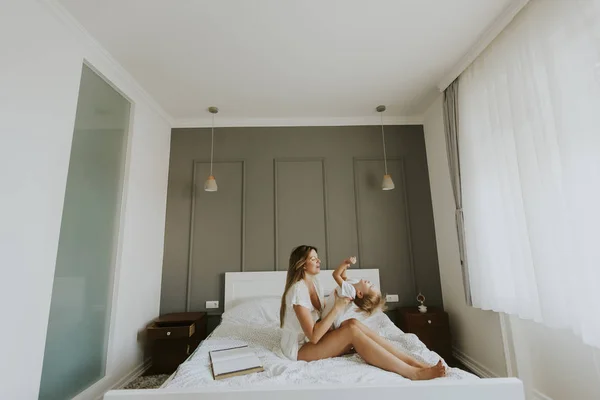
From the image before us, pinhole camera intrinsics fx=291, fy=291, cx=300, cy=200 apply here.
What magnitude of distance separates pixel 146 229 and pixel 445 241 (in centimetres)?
309

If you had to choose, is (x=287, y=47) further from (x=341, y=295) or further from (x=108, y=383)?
(x=108, y=383)

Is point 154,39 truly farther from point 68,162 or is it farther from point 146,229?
point 146,229

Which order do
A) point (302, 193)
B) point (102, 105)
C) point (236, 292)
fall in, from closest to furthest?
point (102, 105) → point (236, 292) → point (302, 193)

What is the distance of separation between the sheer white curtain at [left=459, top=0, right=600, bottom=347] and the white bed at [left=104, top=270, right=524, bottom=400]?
80cm

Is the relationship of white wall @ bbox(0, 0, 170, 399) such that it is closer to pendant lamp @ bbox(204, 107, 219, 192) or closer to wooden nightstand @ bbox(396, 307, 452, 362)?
pendant lamp @ bbox(204, 107, 219, 192)

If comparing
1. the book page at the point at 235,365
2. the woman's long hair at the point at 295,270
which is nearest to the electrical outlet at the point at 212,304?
the woman's long hair at the point at 295,270

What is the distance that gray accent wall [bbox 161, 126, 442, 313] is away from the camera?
10.6ft

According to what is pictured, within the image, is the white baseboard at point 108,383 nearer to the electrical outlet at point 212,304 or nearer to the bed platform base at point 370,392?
the electrical outlet at point 212,304

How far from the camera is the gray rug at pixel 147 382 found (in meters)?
2.39

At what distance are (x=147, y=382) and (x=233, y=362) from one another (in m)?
1.37

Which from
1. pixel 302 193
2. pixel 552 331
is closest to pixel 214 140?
pixel 302 193

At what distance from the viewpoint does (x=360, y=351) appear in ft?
5.51

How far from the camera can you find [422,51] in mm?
2391

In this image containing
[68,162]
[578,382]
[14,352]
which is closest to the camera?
[14,352]
